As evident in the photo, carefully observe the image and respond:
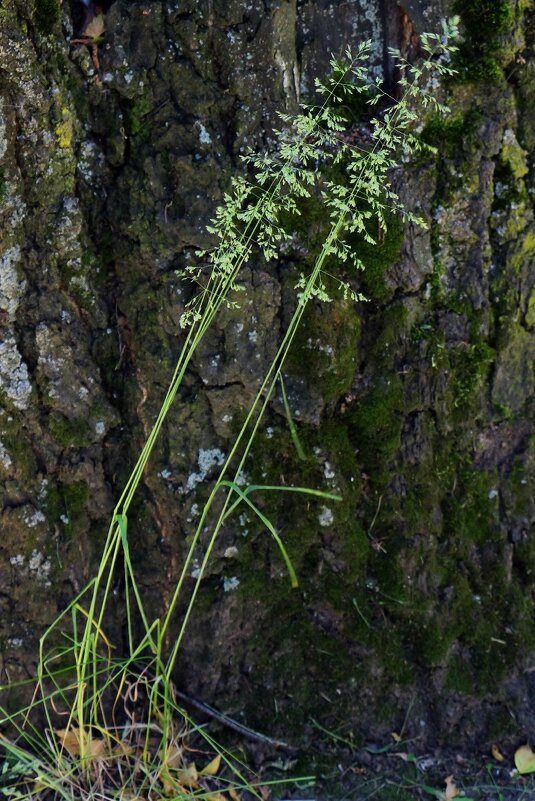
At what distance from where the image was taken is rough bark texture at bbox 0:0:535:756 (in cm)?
Result: 193

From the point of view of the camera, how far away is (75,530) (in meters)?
2.12

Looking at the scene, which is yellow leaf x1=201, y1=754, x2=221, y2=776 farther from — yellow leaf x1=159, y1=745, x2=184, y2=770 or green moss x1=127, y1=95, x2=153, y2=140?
green moss x1=127, y1=95, x2=153, y2=140

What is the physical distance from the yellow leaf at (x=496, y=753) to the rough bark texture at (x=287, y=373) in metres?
0.04

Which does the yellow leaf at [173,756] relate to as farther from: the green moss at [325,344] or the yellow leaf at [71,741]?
the green moss at [325,344]

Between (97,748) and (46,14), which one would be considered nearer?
(46,14)

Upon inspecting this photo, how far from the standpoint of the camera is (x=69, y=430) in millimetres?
2061

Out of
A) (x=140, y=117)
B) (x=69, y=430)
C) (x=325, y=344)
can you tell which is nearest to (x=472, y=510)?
(x=325, y=344)

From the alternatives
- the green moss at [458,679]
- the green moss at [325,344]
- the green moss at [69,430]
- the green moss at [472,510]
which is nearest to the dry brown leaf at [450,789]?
the green moss at [458,679]

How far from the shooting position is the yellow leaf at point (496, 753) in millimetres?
2260

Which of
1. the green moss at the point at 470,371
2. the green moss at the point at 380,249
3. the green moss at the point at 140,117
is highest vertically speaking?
the green moss at the point at 140,117

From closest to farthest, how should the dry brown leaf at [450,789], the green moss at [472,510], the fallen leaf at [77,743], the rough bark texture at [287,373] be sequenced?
1. the rough bark texture at [287,373]
2. the fallen leaf at [77,743]
3. the dry brown leaf at [450,789]
4. the green moss at [472,510]

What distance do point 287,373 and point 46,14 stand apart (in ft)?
3.46

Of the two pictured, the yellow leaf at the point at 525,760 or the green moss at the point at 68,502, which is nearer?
the green moss at the point at 68,502

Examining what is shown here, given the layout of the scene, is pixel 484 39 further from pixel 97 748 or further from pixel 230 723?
pixel 97 748
